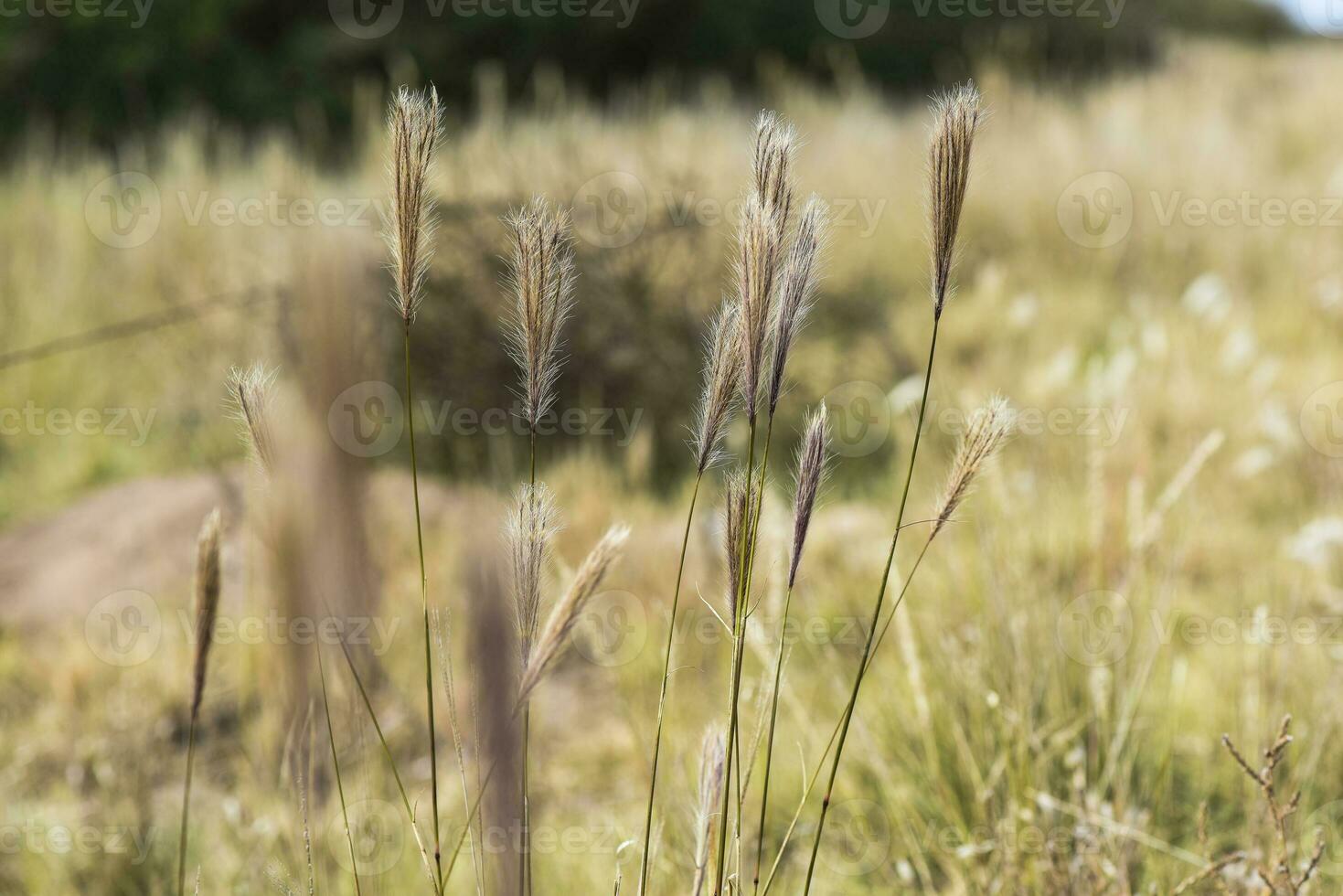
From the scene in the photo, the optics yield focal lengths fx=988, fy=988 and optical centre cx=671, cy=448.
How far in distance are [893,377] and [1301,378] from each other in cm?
145

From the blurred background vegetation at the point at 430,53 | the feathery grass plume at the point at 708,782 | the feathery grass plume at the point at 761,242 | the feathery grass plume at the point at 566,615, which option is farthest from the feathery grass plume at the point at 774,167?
the blurred background vegetation at the point at 430,53

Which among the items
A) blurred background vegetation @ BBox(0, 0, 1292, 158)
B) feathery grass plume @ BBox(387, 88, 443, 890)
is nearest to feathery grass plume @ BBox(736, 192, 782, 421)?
feathery grass plume @ BBox(387, 88, 443, 890)

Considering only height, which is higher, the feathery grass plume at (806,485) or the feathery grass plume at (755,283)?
the feathery grass plume at (755,283)

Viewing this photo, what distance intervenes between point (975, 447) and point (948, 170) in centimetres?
20

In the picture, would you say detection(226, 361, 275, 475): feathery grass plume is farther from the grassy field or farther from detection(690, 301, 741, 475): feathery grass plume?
detection(690, 301, 741, 475): feathery grass plume

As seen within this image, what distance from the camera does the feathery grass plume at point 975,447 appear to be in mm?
705

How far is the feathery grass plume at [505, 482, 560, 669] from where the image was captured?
2.27 ft

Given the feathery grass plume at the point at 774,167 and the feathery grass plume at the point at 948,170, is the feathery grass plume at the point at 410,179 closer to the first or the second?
the feathery grass plume at the point at 774,167

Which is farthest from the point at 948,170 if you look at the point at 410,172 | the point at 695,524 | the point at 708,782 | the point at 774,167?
the point at 695,524

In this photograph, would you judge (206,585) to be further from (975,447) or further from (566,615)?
(975,447)

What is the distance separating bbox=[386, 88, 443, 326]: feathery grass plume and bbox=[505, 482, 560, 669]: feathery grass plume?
15cm

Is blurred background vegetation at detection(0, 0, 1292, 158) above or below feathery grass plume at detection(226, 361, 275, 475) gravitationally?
above

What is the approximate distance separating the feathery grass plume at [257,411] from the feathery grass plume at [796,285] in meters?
0.36

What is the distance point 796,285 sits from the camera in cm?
67
